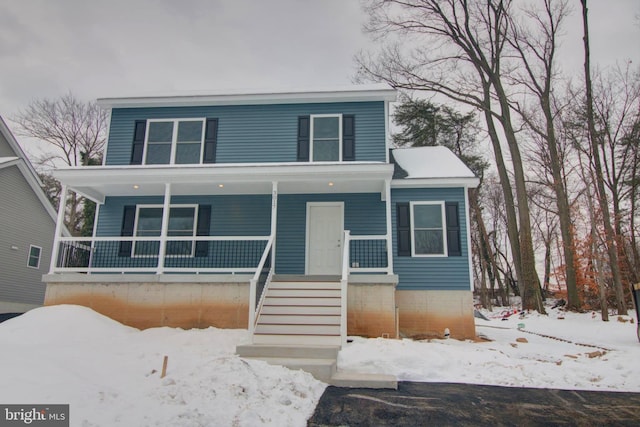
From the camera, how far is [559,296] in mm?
20938

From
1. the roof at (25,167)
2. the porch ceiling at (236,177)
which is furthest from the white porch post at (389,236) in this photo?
the roof at (25,167)

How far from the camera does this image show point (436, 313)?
1040 cm

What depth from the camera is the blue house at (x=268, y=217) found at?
9.29 metres

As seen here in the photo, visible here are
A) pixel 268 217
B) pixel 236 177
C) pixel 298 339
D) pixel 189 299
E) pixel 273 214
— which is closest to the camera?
pixel 298 339

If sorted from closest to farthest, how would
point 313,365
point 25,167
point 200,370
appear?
1. point 200,370
2. point 313,365
3. point 25,167

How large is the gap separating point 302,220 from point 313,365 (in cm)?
567

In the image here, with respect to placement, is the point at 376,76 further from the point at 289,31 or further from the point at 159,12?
the point at 159,12

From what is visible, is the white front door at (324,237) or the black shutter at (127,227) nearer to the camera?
the white front door at (324,237)

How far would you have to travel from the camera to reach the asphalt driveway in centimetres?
447

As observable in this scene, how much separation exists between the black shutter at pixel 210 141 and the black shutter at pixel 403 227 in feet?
17.3

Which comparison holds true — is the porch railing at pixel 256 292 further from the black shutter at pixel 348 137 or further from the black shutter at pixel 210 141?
the black shutter at pixel 210 141

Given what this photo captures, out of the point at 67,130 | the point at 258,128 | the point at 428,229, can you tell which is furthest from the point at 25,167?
the point at 428,229

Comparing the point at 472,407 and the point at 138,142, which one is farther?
the point at 138,142

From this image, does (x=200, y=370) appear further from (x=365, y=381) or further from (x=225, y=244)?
(x=225, y=244)
